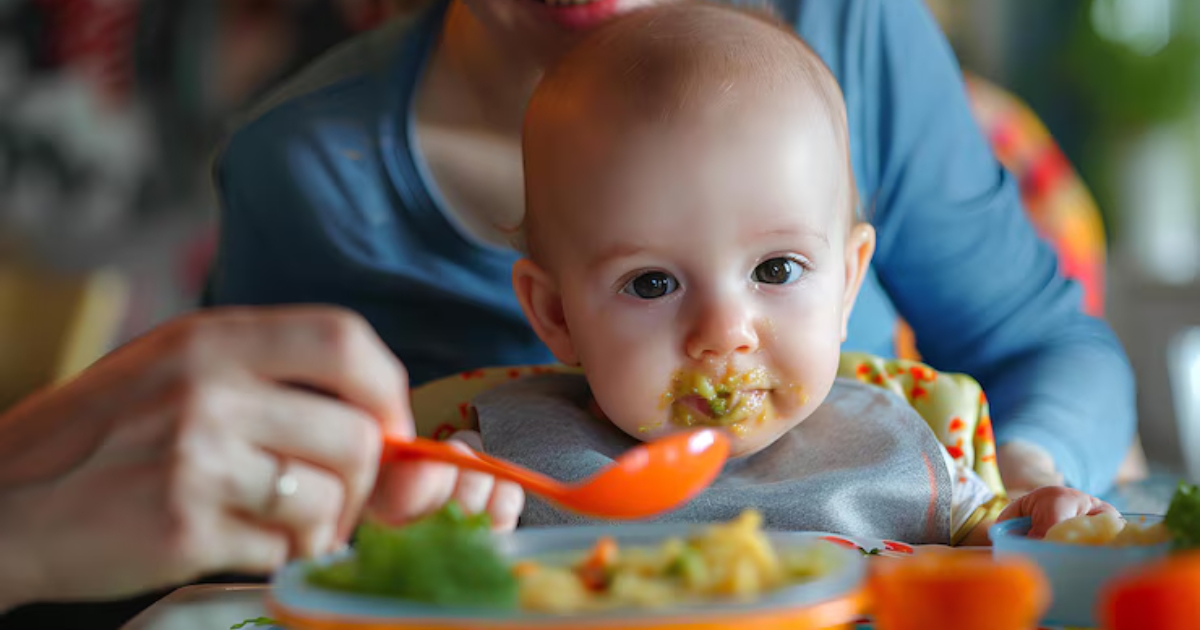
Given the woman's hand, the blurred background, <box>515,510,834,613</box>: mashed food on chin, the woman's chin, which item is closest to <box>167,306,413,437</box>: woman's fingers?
the woman's hand

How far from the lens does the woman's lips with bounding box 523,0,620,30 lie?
4.07ft

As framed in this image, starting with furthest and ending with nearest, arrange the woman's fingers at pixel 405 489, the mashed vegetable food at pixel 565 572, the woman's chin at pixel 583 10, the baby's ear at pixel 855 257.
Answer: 1. the woman's chin at pixel 583 10
2. the baby's ear at pixel 855 257
3. the woman's fingers at pixel 405 489
4. the mashed vegetable food at pixel 565 572

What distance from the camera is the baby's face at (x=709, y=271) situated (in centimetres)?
98

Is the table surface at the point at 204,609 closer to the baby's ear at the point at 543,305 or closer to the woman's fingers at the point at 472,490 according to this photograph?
the woman's fingers at the point at 472,490

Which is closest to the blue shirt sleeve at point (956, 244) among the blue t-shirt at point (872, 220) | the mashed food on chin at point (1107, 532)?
the blue t-shirt at point (872, 220)

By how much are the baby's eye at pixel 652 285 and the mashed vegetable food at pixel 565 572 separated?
16.1 inches

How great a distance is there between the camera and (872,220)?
1.47 meters

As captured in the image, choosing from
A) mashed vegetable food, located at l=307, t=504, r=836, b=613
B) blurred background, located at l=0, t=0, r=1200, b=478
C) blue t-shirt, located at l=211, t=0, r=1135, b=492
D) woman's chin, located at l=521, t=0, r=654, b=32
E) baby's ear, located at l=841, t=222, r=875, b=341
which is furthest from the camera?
blurred background, located at l=0, t=0, r=1200, b=478

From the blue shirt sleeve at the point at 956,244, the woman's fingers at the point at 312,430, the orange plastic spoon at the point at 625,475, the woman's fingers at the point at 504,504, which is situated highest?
the woman's fingers at the point at 312,430

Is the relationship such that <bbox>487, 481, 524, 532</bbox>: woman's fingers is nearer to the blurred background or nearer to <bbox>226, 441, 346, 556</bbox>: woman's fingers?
<bbox>226, 441, 346, 556</bbox>: woman's fingers

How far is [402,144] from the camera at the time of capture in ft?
4.78

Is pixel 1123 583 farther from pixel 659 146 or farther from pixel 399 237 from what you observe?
pixel 399 237

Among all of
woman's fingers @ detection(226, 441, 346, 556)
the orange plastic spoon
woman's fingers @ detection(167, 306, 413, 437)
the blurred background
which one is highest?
woman's fingers @ detection(167, 306, 413, 437)

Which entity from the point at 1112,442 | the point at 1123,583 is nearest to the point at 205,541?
the point at 1123,583
